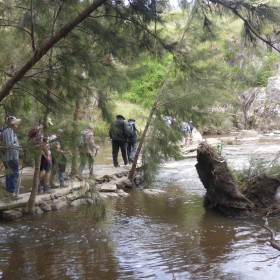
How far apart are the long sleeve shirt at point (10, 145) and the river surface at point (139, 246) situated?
4.75 feet

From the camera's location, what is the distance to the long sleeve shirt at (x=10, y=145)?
486 centimetres

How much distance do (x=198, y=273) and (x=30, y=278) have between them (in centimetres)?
209

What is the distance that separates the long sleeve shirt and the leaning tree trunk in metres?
4.27

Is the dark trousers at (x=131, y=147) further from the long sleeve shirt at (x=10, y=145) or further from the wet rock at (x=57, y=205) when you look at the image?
the long sleeve shirt at (x=10, y=145)

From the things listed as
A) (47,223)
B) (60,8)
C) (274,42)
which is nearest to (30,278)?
(47,223)

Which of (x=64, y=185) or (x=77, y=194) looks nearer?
(x=77, y=194)

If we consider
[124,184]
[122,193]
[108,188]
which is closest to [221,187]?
[122,193]

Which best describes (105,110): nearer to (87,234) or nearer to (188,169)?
(87,234)

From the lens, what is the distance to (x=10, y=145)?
496cm

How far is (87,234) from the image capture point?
7379mm

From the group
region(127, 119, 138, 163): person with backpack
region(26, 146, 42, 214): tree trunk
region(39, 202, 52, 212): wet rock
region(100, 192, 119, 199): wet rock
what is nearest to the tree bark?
region(26, 146, 42, 214): tree trunk

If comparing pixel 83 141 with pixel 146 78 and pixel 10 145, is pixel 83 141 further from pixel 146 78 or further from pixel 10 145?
pixel 146 78

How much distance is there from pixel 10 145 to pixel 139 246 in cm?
277

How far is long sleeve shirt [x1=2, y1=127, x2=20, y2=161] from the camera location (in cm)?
486
